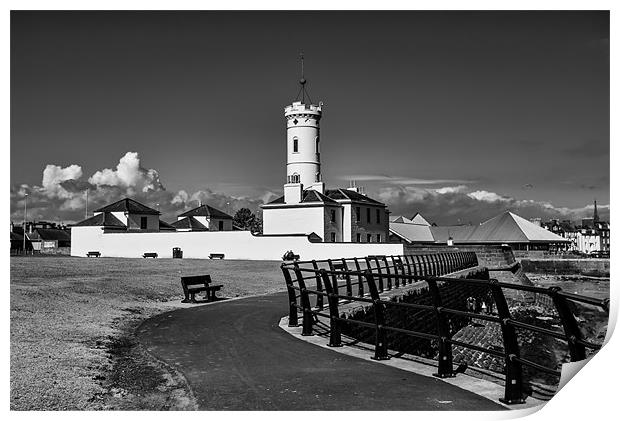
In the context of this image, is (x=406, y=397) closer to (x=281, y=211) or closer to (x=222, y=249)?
(x=222, y=249)

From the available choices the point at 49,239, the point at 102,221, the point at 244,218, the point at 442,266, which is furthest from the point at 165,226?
the point at 244,218

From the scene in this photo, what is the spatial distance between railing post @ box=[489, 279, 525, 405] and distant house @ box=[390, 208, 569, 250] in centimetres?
4621

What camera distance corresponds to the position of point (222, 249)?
38719mm

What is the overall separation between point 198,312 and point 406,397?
646 centimetres

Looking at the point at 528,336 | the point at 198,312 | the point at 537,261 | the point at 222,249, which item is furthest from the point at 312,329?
the point at 537,261

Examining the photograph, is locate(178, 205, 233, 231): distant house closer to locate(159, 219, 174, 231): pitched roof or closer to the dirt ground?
locate(159, 219, 174, 231): pitched roof

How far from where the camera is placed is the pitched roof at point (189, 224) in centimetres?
→ 5394

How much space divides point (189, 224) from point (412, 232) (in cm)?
1981

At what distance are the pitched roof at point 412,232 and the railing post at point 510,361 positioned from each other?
1970 inches

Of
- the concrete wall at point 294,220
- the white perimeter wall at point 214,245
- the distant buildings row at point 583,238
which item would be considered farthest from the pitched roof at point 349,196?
the distant buildings row at point 583,238

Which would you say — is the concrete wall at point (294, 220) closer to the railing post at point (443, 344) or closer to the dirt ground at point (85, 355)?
the dirt ground at point (85, 355)

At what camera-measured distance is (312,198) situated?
4303 cm

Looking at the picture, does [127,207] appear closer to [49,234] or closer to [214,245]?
[214,245]
